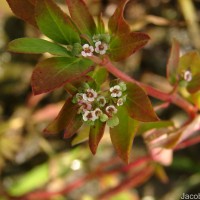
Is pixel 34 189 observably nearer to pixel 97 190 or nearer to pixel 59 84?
pixel 97 190

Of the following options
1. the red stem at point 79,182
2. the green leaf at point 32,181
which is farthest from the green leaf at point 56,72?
the green leaf at point 32,181

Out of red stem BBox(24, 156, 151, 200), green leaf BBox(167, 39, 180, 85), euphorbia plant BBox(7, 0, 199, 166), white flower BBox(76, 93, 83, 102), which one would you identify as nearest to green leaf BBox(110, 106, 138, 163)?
euphorbia plant BBox(7, 0, 199, 166)

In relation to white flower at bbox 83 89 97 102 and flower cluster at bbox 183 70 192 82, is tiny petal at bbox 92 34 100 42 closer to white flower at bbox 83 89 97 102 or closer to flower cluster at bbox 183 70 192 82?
white flower at bbox 83 89 97 102

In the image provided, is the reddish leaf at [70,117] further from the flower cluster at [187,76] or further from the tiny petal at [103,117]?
the flower cluster at [187,76]

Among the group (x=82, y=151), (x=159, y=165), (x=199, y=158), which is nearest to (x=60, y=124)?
(x=159, y=165)

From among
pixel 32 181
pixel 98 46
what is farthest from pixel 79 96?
pixel 32 181

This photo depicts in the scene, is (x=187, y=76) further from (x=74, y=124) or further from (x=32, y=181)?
(x=32, y=181)

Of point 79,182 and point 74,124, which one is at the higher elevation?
point 74,124
